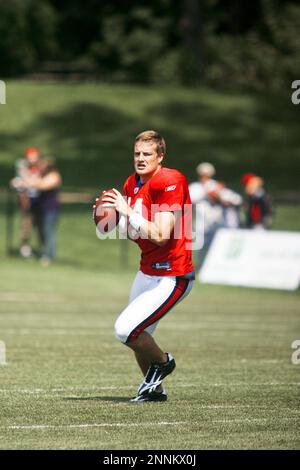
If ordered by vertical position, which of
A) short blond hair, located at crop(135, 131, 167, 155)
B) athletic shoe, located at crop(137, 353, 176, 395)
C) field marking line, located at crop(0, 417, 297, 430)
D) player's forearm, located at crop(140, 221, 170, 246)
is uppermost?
short blond hair, located at crop(135, 131, 167, 155)

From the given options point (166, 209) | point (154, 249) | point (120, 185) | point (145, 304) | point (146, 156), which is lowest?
point (120, 185)

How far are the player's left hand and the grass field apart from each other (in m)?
1.48

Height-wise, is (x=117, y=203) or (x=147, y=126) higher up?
(x=147, y=126)

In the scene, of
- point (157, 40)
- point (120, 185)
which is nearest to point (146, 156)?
point (120, 185)

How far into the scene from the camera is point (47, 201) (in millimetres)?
26328

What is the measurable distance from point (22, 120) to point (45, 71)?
1402 cm

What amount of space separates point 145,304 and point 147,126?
4156 centimetres

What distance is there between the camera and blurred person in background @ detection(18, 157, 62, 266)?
85.9 feet

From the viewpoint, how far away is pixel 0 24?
57.5m

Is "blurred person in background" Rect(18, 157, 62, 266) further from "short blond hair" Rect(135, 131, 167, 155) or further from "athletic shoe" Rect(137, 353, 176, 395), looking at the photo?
"short blond hair" Rect(135, 131, 167, 155)

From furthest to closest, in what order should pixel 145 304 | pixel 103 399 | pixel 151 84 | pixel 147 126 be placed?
pixel 151 84 < pixel 147 126 < pixel 103 399 < pixel 145 304

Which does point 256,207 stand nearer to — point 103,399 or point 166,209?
point 103,399

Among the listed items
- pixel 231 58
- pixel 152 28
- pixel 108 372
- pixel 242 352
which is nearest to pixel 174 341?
pixel 242 352

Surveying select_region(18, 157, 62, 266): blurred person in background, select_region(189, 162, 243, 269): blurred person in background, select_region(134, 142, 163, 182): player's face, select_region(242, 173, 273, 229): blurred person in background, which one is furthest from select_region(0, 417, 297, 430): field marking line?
select_region(18, 157, 62, 266): blurred person in background
